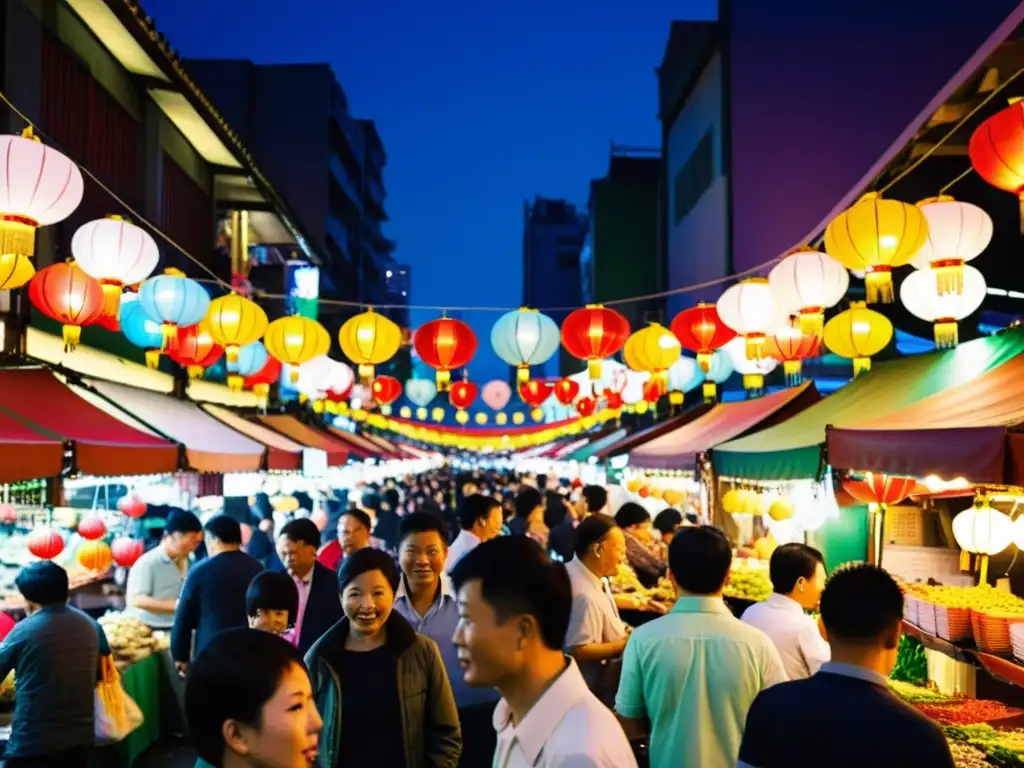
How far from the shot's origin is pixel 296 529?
6.31m

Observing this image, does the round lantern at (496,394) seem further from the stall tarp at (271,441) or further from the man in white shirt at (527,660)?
the man in white shirt at (527,660)

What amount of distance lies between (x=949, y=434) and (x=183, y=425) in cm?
980

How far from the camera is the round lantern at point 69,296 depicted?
8711mm

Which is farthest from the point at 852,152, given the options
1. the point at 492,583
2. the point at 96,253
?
the point at 492,583

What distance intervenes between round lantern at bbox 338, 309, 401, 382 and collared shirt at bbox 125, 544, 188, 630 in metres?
3.44

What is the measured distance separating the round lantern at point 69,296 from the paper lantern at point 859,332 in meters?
7.08

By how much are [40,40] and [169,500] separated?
598 centimetres

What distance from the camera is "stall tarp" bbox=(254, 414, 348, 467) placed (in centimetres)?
1783

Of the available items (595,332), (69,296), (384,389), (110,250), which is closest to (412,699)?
(110,250)

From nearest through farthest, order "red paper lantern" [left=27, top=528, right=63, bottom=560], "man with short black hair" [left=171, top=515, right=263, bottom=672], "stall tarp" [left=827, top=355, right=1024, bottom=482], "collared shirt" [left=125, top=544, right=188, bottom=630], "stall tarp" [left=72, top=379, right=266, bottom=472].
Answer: "stall tarp" [left=827, top=355, right=1024, bottom=482]
"man with short black hair" [left=171, top=515, right=263, bottom=672]
"collared shirt" [left=125, top=544, right=188, bottom=630]
"red paper lantern" [left=27, top=528, right=63, bottom=560]
"stall tarp" [left=72, top=379, right=266, bottom=472]

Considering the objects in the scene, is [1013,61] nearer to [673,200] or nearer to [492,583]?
[492,583]

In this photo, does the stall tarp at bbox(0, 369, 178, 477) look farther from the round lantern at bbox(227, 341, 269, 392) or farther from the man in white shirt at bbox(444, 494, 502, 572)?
the round lantern at bbox(227, 341, 269, 392)

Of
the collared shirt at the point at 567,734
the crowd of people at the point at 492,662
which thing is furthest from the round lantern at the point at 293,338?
the collared shirt at the point at 567,734

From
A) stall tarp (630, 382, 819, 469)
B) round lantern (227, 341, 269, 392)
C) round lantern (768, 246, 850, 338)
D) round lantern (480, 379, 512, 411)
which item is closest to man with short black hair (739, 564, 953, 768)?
round lantern (768, 246, 850, 338)
